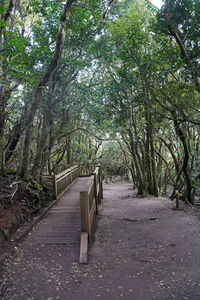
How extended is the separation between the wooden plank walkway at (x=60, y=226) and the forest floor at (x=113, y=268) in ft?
0.80

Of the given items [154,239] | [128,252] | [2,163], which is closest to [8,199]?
[2,163]

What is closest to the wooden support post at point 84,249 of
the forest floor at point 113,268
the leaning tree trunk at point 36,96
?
the forest floor at point 113,268

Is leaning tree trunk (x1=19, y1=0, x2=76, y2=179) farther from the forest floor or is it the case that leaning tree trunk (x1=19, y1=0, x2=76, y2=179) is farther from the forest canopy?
the forest floor

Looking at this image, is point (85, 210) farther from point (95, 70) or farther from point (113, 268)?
point (95, 70)

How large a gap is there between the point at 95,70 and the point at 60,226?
8381 mm

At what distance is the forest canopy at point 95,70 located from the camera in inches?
202

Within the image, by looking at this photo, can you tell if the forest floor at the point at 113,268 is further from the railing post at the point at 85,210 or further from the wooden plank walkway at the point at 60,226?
the railing post at the point at 85,210

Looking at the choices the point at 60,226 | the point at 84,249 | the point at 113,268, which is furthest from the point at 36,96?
the point at 113,268

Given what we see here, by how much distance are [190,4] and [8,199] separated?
239 inches

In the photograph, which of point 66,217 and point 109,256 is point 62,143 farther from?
point 109,256

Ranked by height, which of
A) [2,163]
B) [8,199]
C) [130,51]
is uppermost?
[130,51]

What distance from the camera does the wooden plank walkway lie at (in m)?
4.81

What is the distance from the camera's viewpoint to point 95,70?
11.2 meters

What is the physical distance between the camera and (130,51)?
670 cm
